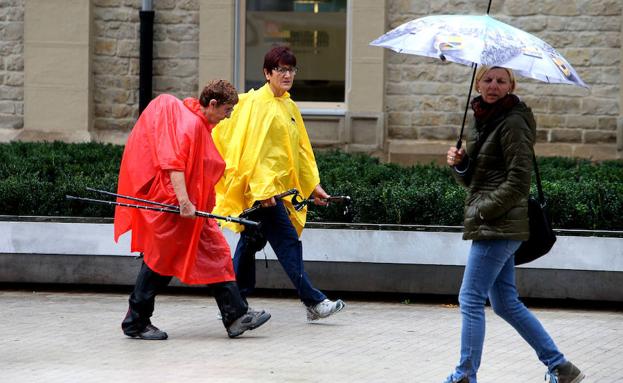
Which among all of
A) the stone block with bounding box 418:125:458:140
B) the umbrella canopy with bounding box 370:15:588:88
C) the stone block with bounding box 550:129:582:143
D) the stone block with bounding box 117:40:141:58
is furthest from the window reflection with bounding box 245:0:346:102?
the umbrella canopy with bounding box 370:15:588:88

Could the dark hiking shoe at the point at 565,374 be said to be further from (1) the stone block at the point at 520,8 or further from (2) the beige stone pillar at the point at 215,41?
(2) the beige stone pillar at the point at 215,41

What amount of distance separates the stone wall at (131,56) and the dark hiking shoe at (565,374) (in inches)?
398

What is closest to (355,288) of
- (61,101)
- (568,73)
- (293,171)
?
(293,171)

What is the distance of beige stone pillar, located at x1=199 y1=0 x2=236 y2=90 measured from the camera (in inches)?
616

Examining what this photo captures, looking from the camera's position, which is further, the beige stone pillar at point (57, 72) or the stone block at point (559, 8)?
the beige stone pillar at point (57, 72)

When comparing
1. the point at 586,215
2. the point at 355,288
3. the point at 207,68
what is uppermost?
the point at 207,68

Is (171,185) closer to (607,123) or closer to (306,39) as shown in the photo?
(306,39)

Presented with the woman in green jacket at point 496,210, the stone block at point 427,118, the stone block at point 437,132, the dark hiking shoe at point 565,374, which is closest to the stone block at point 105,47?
the stone block at point 427,118

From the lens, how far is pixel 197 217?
7.79 m

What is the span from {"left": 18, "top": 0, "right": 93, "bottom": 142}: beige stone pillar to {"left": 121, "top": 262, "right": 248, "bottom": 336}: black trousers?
8.12 m

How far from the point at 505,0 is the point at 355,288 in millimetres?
6769

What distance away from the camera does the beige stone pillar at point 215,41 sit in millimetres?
15648

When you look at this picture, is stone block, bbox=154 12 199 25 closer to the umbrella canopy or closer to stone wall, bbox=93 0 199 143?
stone wall, bbox=93 0 199 143

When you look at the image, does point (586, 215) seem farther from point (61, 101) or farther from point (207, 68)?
point (61, 101)
